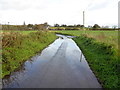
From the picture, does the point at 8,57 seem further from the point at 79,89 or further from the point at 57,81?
the point at 79,89

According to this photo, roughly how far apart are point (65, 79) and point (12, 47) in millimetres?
7003

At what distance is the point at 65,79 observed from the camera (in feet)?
22.9

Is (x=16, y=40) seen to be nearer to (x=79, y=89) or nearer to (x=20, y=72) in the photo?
(x=20, y=72)

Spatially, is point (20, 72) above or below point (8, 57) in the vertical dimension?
below

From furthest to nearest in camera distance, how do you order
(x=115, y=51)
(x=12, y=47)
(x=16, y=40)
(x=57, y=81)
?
(x=16, y=40) < (x=12, y=47) < (x=115, y=51) < (x=57, y=81)

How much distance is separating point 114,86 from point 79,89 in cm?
171

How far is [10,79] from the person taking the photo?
22.8 feet

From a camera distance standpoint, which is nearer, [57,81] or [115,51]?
[57,81]

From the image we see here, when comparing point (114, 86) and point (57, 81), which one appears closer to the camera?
point (114, 86)

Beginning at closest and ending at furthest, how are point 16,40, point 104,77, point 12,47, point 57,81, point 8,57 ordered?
point 57,81 → point 104,77 → point 8,57 → point 12,47 → point 16,40

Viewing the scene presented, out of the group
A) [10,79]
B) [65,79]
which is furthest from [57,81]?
[10,79]

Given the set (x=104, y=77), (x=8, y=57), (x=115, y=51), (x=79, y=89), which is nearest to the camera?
(x=79, y=89)

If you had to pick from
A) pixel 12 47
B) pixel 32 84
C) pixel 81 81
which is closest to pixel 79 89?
pixel 81 81

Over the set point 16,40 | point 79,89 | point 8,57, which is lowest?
point 79,89
